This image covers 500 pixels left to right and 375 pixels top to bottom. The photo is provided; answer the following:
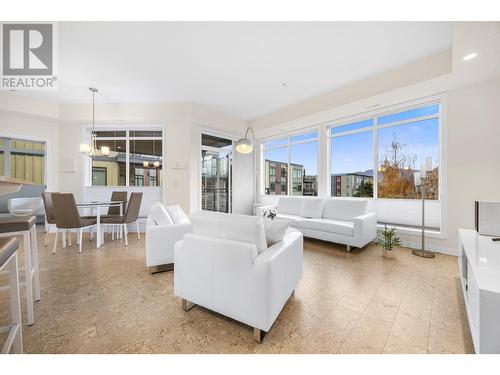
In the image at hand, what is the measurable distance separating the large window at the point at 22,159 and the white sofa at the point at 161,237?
4.53 m

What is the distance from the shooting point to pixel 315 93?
4332 millimetres

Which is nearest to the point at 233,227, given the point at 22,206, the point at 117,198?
the point at 22,206

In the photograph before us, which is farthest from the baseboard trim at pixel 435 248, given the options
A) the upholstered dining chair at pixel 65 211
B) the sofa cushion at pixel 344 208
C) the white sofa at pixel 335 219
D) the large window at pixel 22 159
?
the large window at pixel 22 159

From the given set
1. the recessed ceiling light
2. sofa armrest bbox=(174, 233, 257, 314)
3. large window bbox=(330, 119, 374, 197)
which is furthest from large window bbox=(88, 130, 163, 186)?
the recessed ceiling light

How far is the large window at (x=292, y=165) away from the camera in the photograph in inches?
200

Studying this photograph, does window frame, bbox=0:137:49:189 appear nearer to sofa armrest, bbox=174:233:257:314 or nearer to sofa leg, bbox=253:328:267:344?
sofa armrest, bbox=174:233:257:314

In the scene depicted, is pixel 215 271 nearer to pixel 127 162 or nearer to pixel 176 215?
pixel 176 215

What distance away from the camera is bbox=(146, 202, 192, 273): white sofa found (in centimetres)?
240

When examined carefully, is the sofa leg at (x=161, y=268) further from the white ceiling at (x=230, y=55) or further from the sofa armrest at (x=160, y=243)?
Result: the white ceiling at (x=230, y=55)

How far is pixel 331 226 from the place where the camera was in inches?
133

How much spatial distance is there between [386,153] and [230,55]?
3.49m
